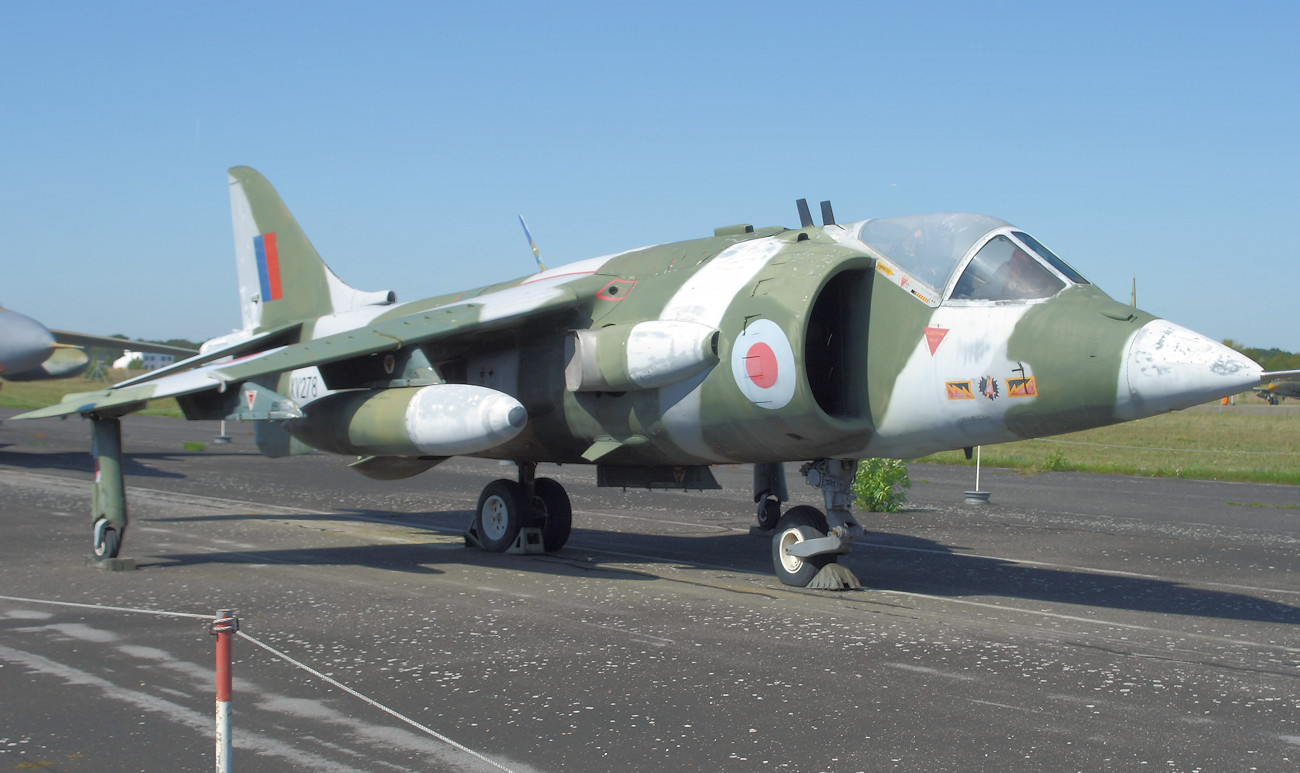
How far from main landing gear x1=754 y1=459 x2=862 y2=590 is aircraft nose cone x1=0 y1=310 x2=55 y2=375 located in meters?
19.4

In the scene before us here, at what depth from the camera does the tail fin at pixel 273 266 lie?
1498 centimetres

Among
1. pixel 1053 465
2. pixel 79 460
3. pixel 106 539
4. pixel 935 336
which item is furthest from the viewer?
pixel 1053 465

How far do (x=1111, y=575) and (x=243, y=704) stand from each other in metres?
8.90

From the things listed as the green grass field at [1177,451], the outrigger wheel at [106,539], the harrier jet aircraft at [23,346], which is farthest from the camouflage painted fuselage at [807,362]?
the harrier jet aircraft at [23,346]

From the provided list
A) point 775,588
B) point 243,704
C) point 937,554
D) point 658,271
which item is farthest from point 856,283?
point 243,704

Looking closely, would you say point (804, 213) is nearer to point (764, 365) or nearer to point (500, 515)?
point (764, 365)

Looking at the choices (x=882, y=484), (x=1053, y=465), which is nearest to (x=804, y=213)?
(x=882, y=484)

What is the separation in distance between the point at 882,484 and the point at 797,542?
7.27m

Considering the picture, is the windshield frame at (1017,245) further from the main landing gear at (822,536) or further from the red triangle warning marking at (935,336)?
the main landing gear at (822,536)

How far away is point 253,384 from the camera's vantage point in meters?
12.3

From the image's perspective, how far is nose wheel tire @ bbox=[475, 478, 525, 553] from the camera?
40.4ft

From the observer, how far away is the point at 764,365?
9.34 m

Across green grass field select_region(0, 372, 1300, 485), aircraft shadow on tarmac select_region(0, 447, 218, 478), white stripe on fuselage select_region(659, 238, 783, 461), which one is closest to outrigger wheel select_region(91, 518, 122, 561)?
white stripe on fuselage select_region(659, 238, 783, 461)

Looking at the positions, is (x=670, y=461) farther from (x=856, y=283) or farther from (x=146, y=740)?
(x=146, y=740)
